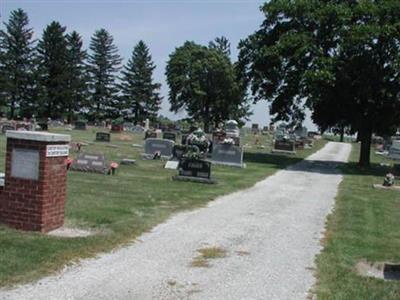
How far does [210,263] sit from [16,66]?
7883 cm

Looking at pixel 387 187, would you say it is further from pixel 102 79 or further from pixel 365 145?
pixel 102 79

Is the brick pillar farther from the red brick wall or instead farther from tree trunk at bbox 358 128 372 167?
tree trunk at bbox 358 128 372 167

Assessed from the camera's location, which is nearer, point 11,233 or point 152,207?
point 11,233

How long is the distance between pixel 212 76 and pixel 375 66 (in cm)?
5803

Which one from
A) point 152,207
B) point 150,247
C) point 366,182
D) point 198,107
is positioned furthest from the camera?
point 198,107

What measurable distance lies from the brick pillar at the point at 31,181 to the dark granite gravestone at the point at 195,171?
9.48 meters

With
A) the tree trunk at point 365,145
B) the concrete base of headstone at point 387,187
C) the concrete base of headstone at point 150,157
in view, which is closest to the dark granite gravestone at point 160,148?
the concrete base of headstone at point 150,157

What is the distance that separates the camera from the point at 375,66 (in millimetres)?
30469

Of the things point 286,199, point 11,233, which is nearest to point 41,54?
point 286,199

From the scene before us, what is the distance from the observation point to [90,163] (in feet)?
66.4

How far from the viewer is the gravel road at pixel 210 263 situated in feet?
22.1

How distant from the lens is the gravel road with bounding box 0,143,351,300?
6727mm

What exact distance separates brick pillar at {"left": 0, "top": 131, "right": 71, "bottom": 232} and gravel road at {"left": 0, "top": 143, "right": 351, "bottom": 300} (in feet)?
5.00

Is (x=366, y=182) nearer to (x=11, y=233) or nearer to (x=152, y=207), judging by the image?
(x=152, y=207)
